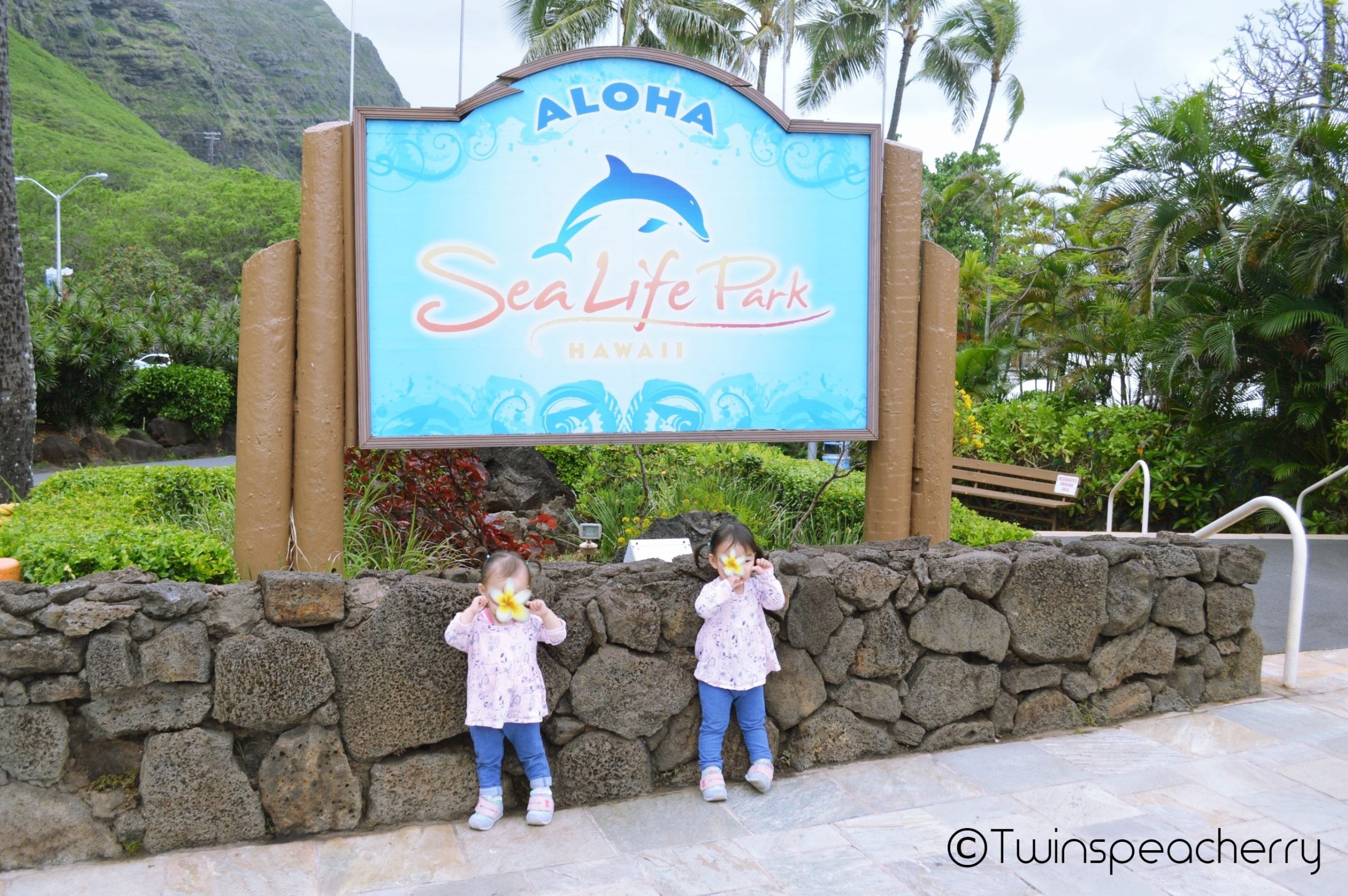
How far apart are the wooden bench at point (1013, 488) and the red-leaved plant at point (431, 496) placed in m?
6.80

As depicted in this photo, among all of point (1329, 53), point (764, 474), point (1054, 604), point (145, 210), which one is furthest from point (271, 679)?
point (145, 210)

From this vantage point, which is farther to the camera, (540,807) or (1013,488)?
(1013,488)

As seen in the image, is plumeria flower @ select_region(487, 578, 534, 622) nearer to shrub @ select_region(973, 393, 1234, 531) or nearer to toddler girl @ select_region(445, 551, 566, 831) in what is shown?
toddler girl @ select_region(445, 551, 566, 831)

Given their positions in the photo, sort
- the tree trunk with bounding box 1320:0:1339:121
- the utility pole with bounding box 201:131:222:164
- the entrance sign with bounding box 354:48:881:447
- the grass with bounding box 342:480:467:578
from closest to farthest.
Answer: the entrance sign with bounding box 354:48:881:447
the grass with bounding box 342:480:467:578
the tree trunk with bounding box 1320:0:1339:121
the utility pole with bounding box 201:131:222:164

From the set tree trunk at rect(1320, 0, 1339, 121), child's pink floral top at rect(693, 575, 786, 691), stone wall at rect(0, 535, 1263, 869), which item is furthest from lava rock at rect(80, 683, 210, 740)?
tree trunk at rect(1320, 0, 1339, 121)

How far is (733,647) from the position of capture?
393cm

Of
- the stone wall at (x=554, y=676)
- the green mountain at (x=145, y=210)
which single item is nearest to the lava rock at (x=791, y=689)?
the stone wall at (x=554, y=676)

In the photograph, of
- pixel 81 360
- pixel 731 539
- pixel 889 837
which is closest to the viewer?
pixel 889 837

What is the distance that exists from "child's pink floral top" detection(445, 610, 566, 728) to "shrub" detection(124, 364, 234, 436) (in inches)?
724

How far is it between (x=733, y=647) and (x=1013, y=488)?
8.82 meters

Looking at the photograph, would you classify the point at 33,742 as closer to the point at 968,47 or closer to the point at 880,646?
the point at 880,646

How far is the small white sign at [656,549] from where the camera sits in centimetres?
483

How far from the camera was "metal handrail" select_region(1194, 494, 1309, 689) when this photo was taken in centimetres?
493

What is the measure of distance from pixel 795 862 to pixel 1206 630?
2.76m
